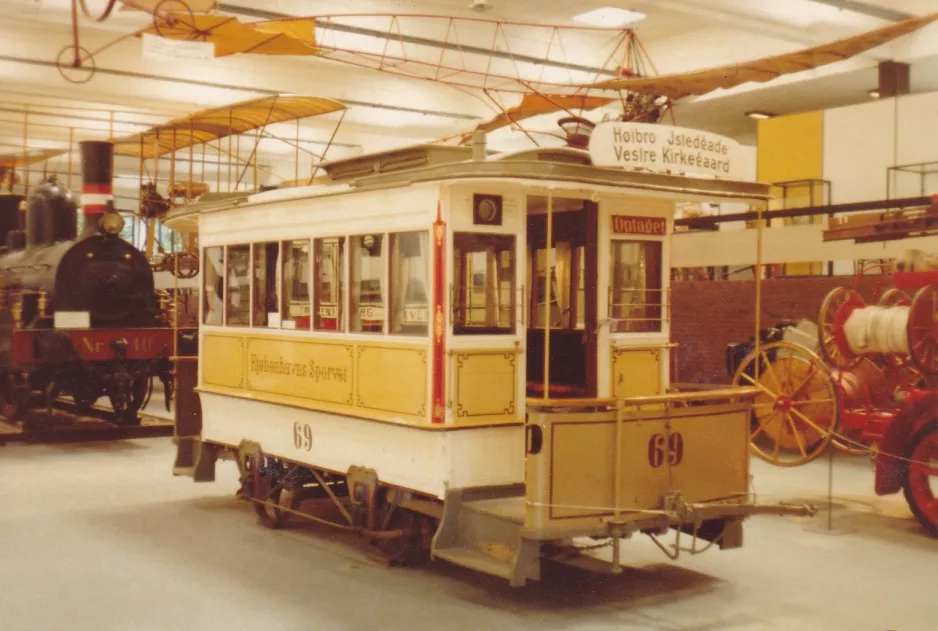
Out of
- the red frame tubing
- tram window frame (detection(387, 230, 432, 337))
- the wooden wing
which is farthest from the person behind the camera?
the wooden wing

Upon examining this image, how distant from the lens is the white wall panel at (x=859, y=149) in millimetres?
16250

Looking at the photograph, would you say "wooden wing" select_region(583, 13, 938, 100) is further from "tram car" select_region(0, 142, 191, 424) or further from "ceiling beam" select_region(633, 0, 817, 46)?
"tram car" select_region(0, 142, 191, 424)

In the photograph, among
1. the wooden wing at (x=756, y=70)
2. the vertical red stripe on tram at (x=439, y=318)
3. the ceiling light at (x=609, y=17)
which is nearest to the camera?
the vertical red stripe on tram at (x=439, y=318)

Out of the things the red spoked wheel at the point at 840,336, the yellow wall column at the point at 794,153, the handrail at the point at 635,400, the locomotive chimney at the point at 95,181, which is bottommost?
the handrail at the point at 635,400

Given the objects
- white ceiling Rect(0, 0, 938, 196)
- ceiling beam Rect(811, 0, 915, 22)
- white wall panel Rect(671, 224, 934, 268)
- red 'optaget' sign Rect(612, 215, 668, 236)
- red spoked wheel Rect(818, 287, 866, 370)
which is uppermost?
ceiling beam Rect(811, 0, 915, 22)

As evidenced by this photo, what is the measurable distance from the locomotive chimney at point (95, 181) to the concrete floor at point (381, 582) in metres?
5.64

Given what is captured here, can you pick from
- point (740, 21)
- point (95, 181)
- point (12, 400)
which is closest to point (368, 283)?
point (95, 181)

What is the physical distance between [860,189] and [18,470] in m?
13.3

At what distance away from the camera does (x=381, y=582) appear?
6.46 m

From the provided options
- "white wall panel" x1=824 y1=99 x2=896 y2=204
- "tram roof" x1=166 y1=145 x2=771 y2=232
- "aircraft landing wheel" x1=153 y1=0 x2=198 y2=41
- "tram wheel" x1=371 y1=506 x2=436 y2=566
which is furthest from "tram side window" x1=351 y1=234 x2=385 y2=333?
"white wall panel" x1=824 y1=99 x2=896 y2=204

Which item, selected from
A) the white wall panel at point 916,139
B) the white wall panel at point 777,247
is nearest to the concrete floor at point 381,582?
the white wall panel at point 777,247

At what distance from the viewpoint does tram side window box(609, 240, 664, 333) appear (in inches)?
269

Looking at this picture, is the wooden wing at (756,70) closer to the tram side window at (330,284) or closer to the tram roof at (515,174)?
the tram roof at (515,174)

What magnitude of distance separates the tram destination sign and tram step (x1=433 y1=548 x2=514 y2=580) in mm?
2377
